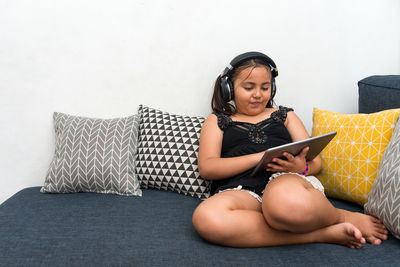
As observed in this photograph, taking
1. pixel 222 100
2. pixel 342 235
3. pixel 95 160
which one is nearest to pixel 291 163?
pixel 342 235

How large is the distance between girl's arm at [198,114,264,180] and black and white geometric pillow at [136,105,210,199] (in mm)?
100

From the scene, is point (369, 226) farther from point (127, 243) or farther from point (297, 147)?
point (127, 243)

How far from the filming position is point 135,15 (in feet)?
5.47

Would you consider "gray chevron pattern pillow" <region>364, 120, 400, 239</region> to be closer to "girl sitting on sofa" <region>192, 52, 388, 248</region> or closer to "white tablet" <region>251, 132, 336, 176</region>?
"girl sitting on sofa" <region>192, 52, 388, 248</region>

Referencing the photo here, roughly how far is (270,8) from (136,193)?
3.83 ft

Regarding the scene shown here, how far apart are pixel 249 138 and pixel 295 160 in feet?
0.83

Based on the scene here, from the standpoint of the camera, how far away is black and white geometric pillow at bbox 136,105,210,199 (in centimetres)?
149

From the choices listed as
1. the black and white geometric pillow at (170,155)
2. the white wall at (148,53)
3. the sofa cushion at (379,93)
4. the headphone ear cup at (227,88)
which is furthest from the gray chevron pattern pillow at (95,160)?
the sofa cushion at (379,93)

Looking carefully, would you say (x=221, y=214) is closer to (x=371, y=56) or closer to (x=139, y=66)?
(x=139, y=66)

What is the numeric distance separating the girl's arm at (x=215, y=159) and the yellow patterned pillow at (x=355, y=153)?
0.35 m

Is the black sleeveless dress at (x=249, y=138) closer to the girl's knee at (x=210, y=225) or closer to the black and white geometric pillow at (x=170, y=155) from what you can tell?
the black and white geometric pillow at (x=170, y=155)

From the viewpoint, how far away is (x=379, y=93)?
5.02 feet

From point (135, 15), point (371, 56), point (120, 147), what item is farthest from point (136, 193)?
point (371, 56)

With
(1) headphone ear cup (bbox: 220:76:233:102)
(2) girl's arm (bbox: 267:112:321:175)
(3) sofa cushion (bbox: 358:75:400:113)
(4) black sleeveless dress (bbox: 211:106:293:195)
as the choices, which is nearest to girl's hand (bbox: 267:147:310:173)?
(2) girl's arm (bbox: 267:112:321:175)
